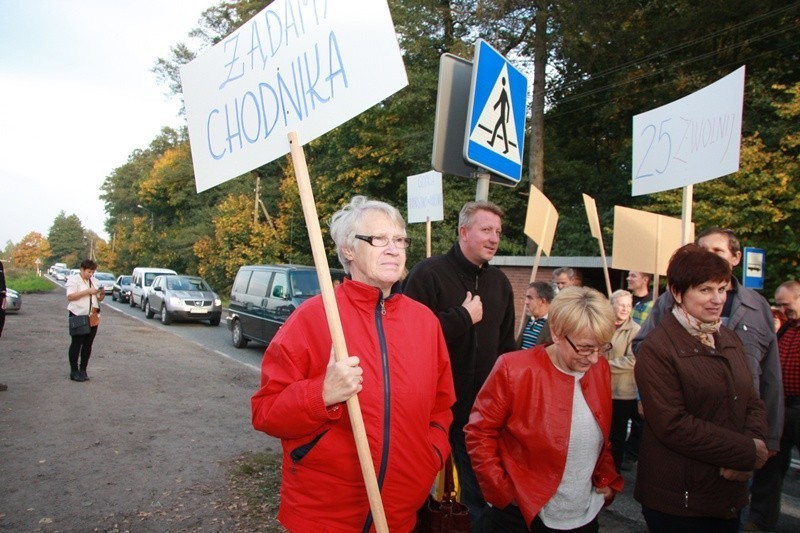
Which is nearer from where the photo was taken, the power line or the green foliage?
the power line

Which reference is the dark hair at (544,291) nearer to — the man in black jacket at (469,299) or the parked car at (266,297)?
the man in black jacket at (469,299)

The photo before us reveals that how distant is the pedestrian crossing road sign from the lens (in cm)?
314

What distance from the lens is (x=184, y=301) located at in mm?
18016

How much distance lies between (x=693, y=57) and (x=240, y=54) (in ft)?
62.5

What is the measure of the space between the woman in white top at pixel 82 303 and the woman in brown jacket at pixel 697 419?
770cm

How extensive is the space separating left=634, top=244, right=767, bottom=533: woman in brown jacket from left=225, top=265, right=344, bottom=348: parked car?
29.0ft

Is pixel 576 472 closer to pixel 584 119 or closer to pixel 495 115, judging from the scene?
pixel 495 115

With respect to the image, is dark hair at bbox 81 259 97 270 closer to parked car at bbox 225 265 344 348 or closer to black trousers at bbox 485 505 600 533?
parked car at bbox 225 265 344 348

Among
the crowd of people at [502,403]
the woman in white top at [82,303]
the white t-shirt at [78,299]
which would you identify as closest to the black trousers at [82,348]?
the woman in white top at [82,303]

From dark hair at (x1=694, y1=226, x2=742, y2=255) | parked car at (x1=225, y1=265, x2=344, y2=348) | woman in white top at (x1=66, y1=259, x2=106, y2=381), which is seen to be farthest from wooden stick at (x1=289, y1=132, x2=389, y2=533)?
parked car at (x1=225, y1=265, x2=344, y2=348)

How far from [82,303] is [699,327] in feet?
26.3

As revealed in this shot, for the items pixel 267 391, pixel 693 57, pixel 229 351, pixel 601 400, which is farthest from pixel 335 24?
pixel 693 57

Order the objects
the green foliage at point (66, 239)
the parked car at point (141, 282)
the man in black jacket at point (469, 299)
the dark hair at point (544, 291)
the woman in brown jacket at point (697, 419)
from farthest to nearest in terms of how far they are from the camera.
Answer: the green foliage at point (66, 239), the parked car at point (141, 282), the dark hair at point (544, 291), the man in black jacket at point (469, 299), the woman in brown jacket at point (697, 419)

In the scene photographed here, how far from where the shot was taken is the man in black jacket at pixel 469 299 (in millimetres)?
3105
